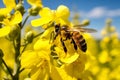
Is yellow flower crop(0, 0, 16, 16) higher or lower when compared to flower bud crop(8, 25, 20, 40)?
higher

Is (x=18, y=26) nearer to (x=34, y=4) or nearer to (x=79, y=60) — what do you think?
(x=34, y=4)

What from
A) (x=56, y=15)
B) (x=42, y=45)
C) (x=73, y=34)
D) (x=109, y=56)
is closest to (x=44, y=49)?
(x=42, y=45)

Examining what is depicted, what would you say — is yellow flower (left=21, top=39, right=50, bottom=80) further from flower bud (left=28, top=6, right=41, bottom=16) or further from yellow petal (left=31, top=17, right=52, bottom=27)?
flower bud (left=28, top=6, right=41, bottom=16)

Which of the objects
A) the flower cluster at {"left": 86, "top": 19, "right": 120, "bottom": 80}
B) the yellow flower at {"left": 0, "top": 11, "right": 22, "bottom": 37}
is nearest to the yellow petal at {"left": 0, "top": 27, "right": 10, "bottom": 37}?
the yellow flower at {"left": 0, "top": 11, "right": 22, "bottom": 37}

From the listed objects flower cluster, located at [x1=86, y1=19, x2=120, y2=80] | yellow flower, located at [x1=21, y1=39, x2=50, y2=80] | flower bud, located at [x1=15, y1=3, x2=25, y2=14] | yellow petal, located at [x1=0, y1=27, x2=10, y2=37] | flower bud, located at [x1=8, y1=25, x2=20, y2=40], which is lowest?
flower cluster, located at [x1=86, y1=19, x2=120, y2=80]

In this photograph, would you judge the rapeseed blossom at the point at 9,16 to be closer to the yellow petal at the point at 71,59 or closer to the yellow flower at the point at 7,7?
the yellow flower at the point at 7,7

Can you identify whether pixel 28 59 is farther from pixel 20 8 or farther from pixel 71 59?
pixel 20 8

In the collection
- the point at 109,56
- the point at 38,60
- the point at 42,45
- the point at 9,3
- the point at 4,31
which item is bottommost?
the point at 109,56

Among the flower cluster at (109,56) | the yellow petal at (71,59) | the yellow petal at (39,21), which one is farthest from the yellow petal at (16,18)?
the flower cluster at (109,56)

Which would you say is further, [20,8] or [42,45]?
[20,8]
